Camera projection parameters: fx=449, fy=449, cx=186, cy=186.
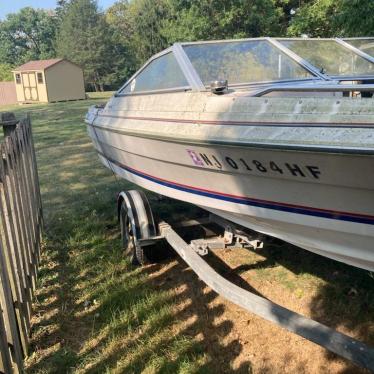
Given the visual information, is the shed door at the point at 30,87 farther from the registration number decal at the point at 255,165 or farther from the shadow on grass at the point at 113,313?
the registration number decal at the point at 255,165

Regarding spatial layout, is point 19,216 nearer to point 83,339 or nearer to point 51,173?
point 83,339

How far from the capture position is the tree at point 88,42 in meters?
50.1

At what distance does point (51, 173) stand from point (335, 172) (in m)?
6.67

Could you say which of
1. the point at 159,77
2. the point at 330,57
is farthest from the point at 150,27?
the point at 330,57

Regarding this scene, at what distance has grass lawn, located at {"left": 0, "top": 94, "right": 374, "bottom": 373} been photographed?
9.80 ft

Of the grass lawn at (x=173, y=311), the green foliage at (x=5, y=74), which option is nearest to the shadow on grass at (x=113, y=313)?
the grass lawn at (x=173, y=311)

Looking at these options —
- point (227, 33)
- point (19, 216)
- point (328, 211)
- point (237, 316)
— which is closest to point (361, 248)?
point (328, 211)

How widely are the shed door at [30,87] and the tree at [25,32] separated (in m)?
42.7

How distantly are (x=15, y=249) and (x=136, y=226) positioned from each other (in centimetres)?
115

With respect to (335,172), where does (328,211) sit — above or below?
below

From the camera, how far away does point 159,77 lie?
4098mm

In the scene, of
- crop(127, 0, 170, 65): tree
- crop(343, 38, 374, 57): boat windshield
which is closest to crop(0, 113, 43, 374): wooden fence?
crop(343, 38, 374, 57): boat windshield

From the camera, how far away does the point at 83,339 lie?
10.7ft

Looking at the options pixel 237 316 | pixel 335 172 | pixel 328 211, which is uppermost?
pixel 335 172
